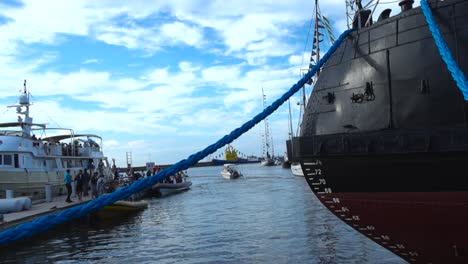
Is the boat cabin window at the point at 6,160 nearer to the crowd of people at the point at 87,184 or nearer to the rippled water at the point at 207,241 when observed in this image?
the crowd of people at the point at 87,184

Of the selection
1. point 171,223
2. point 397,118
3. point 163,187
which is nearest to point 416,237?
point 397,118

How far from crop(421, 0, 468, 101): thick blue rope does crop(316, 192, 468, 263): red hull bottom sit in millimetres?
1690

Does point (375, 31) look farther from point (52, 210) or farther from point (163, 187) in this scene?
point (163, 187)

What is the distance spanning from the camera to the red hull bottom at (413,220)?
6438mm

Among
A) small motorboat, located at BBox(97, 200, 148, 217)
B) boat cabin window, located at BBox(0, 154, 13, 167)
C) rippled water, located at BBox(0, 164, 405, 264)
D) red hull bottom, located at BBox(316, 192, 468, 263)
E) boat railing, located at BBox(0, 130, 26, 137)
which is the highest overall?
boat railing, located at BBox(0, 130, 26, 137)

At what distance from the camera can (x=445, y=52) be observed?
597cm

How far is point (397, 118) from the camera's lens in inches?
268

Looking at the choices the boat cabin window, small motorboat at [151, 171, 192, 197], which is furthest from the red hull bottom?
small motorboat at [151, 171, 192, 197]

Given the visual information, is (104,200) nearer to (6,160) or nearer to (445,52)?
(445,52)

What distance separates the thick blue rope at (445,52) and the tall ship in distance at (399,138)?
40 cm

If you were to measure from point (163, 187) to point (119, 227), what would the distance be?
1838cm

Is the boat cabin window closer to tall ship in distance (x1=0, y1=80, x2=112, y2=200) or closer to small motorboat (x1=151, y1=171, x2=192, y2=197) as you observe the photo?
tall ship in distance (x1=0, y1=80, x2=112, y2=200)

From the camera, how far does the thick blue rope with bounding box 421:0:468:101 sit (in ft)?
18.3

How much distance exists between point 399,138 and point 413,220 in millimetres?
1409
